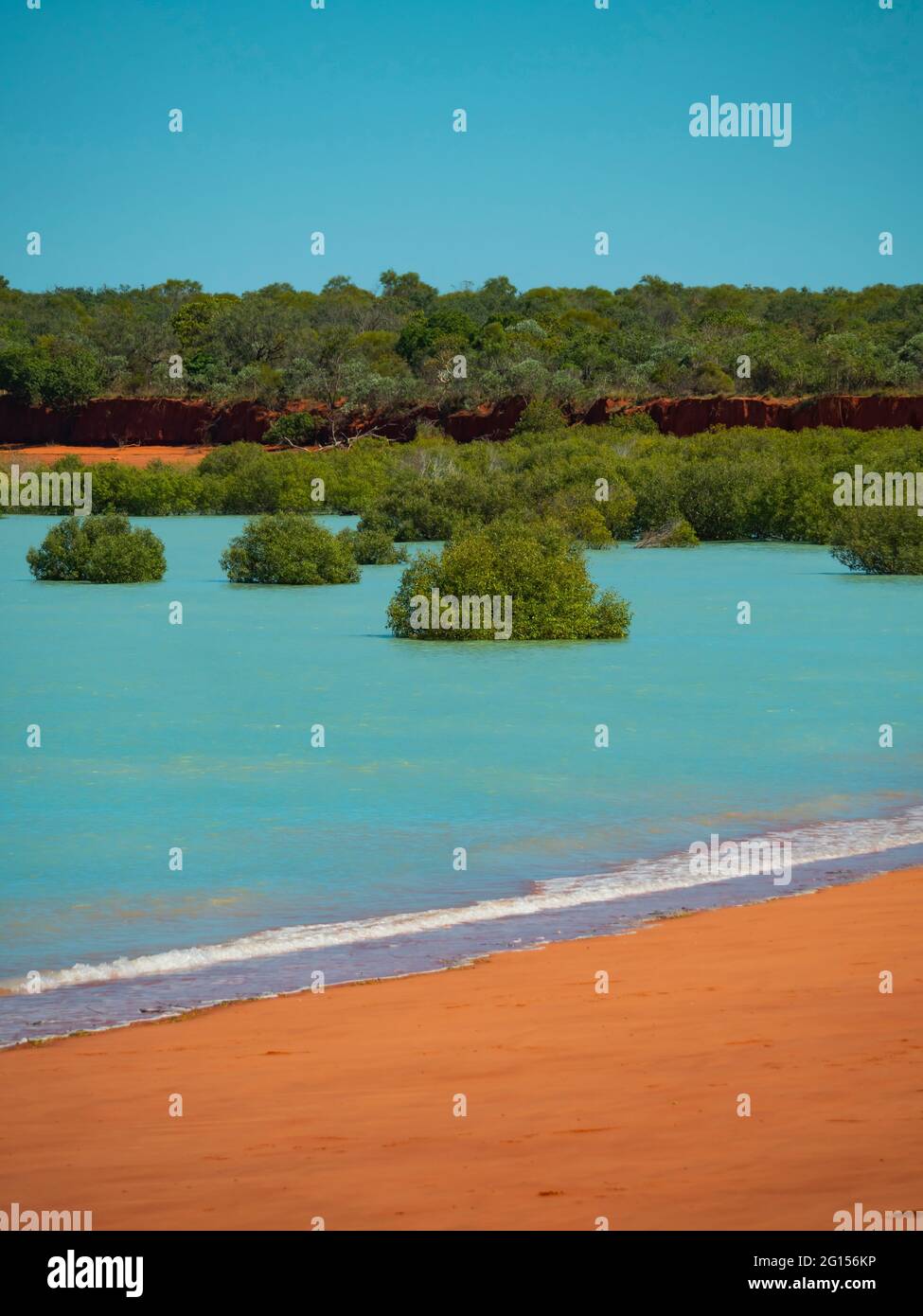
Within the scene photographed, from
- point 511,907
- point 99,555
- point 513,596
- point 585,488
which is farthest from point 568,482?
point 511,907

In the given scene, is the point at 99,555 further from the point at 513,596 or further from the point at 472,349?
the point at 472,349

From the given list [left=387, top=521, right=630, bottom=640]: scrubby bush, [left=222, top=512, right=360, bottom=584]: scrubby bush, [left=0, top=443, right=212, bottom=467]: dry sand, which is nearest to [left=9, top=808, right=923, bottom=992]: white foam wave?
[left=387, top=521, right=630, bottom=640]: scrubby bush

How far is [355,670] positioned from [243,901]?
33.4 feet

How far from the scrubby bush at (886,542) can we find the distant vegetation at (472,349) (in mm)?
24228

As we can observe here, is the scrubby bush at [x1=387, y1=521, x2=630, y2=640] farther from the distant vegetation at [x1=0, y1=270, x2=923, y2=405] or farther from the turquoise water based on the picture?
the distant vegetation at [x1=0, y1=270, x2=923, y2=405]

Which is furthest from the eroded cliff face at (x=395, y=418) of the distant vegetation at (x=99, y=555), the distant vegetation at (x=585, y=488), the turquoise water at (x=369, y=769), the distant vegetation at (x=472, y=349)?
the turquoise water at (x=369, y=769)

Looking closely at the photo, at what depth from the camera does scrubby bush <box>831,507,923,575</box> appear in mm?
32625

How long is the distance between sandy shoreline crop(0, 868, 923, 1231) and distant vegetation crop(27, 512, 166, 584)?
80.2 feet

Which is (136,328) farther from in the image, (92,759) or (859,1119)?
(859,1119)

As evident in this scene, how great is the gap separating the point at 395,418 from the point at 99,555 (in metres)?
39.2

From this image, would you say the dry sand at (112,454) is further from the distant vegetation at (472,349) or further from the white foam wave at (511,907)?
the white foam wave at (511,907)

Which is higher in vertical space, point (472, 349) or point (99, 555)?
point (472, 349)

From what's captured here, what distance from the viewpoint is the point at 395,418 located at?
6981cm

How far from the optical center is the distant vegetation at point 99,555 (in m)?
31.5
